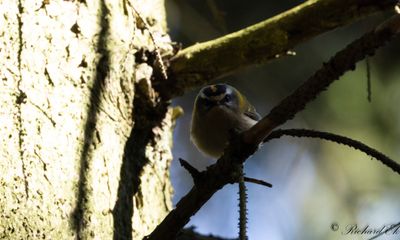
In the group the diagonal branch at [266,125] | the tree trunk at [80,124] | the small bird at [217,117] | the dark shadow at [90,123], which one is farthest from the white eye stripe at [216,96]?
the diagonal branch at [266,125]

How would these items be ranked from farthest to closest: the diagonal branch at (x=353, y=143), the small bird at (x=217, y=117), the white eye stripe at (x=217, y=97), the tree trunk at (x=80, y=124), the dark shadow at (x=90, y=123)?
the white eye stripe at (x=217, y=97), the small bird at (x=217, y=117), the dark shadow at (x=90, y=123), the tree trunk at (x=80, y=124), the diagonal branch at (x=353, y=143)

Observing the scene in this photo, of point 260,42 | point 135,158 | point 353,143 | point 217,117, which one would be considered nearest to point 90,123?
point 135,158

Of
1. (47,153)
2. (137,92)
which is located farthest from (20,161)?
(137,92)

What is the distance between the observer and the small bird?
2.86 m

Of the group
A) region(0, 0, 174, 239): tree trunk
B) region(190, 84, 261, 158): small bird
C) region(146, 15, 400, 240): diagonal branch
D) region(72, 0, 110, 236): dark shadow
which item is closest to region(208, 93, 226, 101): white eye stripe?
region(190, 84, 261, 158): small bird

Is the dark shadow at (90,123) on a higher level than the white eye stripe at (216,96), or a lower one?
lower

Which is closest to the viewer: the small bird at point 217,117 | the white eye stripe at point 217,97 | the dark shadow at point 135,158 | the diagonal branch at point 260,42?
the dark shadow at point 135,158

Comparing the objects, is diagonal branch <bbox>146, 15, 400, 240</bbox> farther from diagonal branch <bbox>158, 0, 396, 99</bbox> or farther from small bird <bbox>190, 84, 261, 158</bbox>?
small bird <bbox>190, 84, 261, 158</bbox>

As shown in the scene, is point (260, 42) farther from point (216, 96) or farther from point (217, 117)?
point (216, 96)

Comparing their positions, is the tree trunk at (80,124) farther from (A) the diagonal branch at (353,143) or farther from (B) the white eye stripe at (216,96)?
(B) the white eye stripe at (216,96)

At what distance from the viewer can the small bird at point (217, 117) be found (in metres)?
2.86

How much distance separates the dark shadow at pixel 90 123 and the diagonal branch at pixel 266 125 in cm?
24

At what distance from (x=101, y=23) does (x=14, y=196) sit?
0.78 metres

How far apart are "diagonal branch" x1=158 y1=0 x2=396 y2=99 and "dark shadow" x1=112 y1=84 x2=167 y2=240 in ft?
0.27
